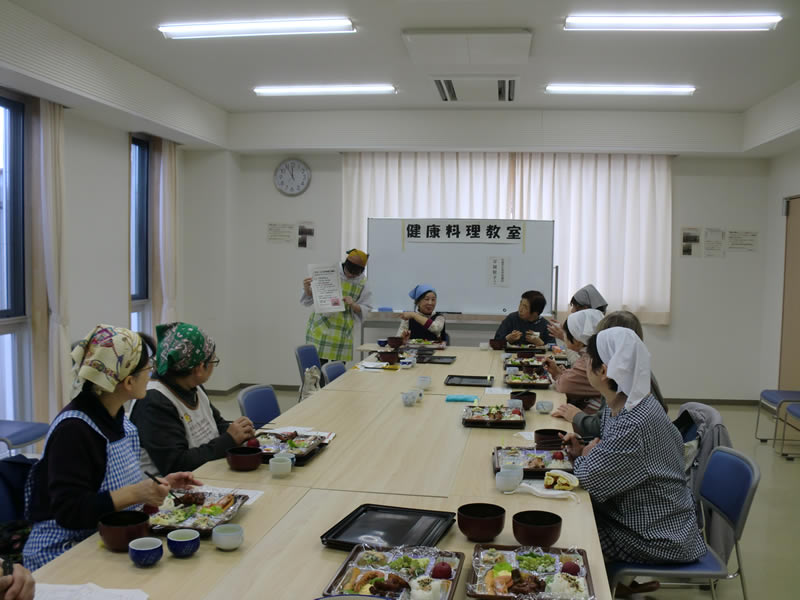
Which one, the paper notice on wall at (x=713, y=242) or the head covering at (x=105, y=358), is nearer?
the head covering at (x=105, y=358)

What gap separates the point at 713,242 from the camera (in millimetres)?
7191

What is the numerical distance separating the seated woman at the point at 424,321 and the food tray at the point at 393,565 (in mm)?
4219

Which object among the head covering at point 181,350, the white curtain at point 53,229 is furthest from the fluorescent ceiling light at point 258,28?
the head covering at point 181,350

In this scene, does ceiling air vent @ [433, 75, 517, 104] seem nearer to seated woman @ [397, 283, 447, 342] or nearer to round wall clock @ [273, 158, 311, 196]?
seated woman @ [397, 283, 447, 342]

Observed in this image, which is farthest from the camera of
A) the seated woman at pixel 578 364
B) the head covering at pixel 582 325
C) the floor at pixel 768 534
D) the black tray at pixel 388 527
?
the head covering at pixel 582 325

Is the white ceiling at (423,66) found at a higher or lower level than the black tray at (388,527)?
higher

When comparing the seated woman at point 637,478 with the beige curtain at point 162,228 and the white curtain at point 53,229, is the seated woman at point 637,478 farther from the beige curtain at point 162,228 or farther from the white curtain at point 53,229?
the beige curtain at point 162,228

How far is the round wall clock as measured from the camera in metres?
7.50

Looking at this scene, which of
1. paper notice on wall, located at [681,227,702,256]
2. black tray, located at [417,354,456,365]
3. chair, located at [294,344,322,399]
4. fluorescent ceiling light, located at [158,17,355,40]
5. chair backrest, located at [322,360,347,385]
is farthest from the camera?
paper notice on wall, located at [681,227,702,256]

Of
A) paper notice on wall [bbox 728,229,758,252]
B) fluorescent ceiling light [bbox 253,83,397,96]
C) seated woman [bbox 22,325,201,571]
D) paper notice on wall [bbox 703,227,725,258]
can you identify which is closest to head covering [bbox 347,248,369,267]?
fluorescent ceiling light [bbox 253,83,397,96]

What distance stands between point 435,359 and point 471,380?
846 mm

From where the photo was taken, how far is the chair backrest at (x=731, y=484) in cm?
234

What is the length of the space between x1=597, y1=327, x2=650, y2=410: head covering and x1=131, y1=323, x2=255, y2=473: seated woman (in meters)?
1.37

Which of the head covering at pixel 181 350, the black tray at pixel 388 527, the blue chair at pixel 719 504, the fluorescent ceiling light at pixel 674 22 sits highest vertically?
the fluorescent ceiling light at pixel 674 22
